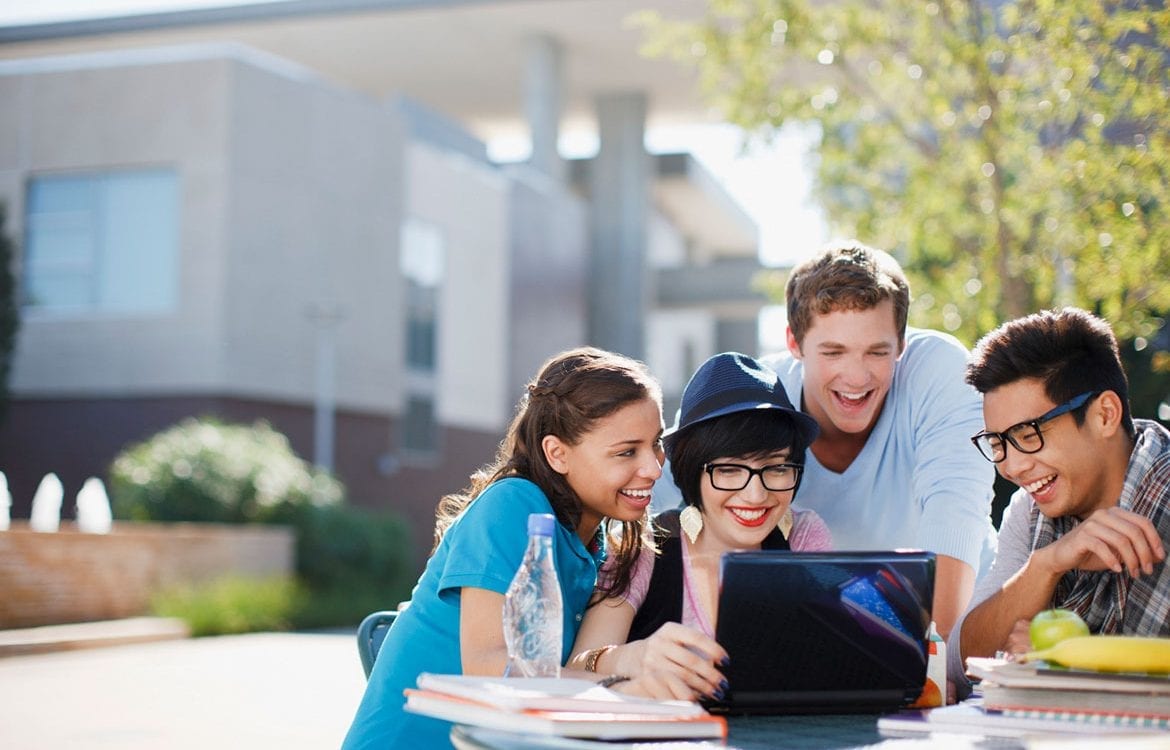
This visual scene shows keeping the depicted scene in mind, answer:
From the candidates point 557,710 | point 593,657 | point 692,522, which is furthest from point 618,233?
point 557,710

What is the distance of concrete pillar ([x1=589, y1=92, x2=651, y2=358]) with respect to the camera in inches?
1497

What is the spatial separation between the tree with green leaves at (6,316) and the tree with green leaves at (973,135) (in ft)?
47.7

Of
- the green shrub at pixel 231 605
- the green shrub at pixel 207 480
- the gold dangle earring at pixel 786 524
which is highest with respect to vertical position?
the gold dangle earring at pixel 786 524

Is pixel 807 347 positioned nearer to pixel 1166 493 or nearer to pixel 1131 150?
pixel 1166 493

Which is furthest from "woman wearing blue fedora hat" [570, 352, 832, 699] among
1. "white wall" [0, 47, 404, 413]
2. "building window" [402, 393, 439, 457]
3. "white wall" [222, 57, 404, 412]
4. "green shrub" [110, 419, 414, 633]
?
"building window" [402, 393, 439, 457]

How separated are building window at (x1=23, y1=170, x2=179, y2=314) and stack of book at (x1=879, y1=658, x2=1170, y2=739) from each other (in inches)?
916

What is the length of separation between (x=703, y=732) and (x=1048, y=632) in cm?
65

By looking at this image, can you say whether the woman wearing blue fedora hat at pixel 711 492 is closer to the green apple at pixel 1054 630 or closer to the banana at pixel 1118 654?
the green apple at pixel 1054 630

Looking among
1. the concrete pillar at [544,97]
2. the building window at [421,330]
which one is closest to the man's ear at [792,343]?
the building window at [421,330]

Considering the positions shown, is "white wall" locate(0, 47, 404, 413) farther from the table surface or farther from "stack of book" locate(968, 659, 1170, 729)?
"stack of book" locate(968, 659, 1170, 729)

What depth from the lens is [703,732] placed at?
2.25 meters

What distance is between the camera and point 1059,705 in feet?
7.72

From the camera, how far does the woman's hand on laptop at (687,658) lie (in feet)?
8.13

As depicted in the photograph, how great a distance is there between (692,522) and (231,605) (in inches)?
608
